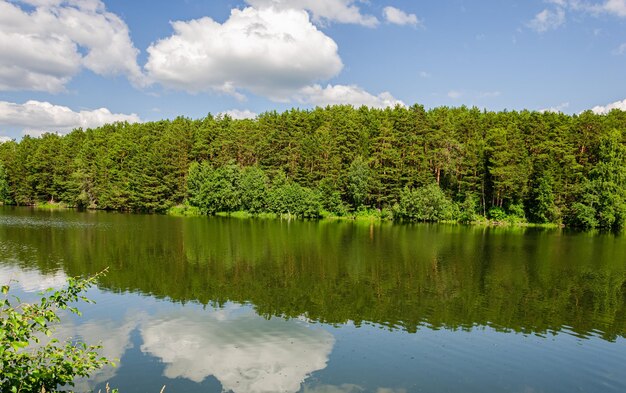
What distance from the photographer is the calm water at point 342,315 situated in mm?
13617

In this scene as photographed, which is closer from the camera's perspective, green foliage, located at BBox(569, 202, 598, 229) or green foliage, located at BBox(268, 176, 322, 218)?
green foliage, located at BBox(569, 202, 598, 229)

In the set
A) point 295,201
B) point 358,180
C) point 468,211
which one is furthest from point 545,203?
point 295,201

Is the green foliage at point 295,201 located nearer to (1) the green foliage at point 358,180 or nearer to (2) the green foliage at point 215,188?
(1) the green foliage at point 358,180

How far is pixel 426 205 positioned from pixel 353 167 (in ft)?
45.9

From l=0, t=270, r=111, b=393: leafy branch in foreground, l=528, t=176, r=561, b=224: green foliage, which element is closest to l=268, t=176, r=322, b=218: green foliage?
l=528, t=176, r=561, b=224: green foliage

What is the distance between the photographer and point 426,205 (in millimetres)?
70062

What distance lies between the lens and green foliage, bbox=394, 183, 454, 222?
69.7 m

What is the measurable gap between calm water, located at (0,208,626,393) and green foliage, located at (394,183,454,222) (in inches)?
1171

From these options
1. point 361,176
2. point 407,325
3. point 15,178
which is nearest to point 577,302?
point 407,325

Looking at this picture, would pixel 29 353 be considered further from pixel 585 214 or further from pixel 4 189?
pixel 4 189

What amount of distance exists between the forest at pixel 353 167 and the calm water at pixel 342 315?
98.8 feet

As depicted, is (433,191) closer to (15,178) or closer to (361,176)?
(361,176)

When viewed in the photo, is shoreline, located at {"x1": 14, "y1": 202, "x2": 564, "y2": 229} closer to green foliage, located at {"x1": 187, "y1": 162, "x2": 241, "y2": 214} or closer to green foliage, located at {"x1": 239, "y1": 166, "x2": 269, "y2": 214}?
green foliage, located at {"x1": 239, "y1": 166, "x2": 269, "y2": 214}

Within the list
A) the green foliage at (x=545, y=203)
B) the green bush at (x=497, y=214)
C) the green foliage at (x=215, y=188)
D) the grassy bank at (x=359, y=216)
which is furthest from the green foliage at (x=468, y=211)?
the green foliage at (x=215, y=188)
